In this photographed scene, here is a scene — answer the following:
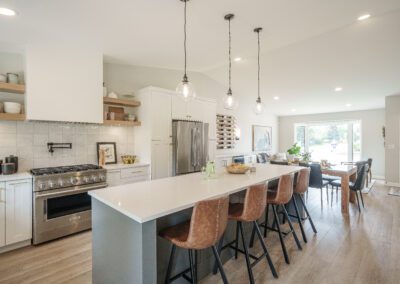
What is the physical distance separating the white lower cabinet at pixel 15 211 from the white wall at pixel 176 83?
80.8 inches

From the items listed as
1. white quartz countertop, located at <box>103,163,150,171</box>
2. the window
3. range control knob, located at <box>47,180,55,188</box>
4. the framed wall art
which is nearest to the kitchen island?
range control knob, located at <box>47,180,55,188</box>

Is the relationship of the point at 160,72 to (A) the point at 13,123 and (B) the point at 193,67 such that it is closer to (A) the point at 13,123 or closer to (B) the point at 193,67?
(B) the point at 193,67

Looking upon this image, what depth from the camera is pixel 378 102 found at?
6332 millimetres

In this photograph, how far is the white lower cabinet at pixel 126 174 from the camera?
3.40 meters

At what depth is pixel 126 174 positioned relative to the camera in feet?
11.7

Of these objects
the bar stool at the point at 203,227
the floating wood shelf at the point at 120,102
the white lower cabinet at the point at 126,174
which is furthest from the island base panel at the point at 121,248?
the floating wood shelf at the point at 120,102

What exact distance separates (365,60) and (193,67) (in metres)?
3.31

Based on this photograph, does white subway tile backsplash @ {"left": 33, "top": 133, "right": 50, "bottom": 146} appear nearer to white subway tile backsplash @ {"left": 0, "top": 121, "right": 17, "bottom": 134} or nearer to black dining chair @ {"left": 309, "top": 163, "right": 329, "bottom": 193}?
white subway tile backsplash @ {"left": 0, "top": 121, "right": 17, "bottom": 134}

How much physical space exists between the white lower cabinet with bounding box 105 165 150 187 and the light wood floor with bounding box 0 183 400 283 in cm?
82

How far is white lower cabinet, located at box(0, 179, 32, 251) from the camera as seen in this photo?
251cm

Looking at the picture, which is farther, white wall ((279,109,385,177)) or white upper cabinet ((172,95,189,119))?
white wall ((279,109,385,177))

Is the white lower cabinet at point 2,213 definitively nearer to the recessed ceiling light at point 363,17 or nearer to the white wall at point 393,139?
the recessed ceiling light at point 363,17

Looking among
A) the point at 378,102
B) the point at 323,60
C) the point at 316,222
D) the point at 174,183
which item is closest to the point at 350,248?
the point at 316,222

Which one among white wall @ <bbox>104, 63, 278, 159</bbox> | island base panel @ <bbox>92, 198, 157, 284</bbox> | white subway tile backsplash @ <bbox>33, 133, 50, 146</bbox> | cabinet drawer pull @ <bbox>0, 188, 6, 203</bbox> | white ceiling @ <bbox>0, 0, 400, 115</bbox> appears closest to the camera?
island base panel @ <bbox>92, 198, 157, 284</bbox>
